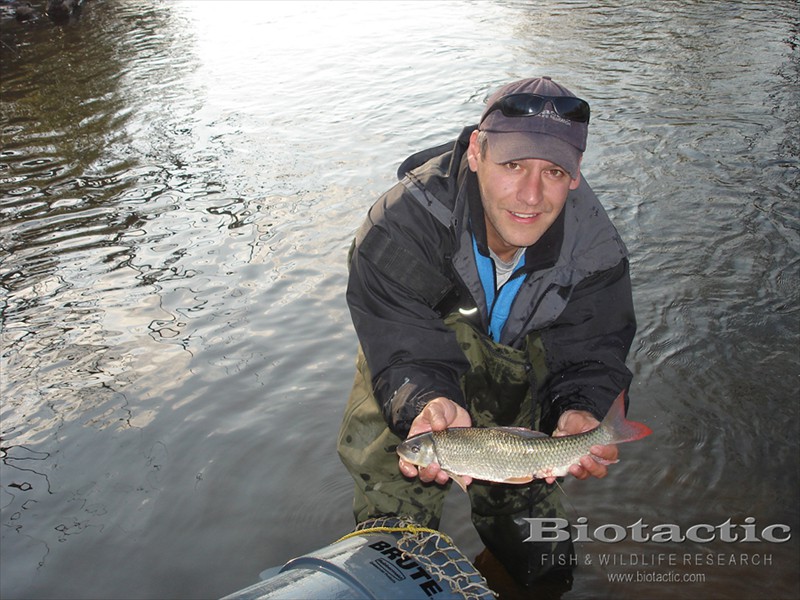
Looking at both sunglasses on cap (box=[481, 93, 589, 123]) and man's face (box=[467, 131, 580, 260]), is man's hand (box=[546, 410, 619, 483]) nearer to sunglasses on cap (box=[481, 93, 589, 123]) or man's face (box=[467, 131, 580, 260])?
man's face (box=[467, 131, 580, 260])

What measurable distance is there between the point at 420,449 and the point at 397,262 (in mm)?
939

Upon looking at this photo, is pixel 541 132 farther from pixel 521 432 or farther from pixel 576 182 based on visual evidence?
pixel 521 432

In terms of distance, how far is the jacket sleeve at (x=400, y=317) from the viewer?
12.2 feet

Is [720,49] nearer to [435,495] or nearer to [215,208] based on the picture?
[215,208]

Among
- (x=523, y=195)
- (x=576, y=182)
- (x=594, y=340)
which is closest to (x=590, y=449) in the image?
(x=594, y=340)

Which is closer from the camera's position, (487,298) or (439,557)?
(439,557)

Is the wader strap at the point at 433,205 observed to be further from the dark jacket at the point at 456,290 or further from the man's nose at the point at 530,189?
the man's nose at the point at 530,189

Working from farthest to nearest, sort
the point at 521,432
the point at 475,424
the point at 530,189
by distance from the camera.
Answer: the point at 475,424
the point at 530,189
the point at 521,432

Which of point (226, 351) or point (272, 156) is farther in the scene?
point (272, 156)

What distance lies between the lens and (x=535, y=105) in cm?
364

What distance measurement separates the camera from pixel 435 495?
4.15 metres

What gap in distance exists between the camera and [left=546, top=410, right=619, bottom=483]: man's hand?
11.5 ft

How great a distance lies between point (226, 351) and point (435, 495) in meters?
3.30

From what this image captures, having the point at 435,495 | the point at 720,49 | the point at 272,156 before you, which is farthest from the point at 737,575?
the point at 720,49
